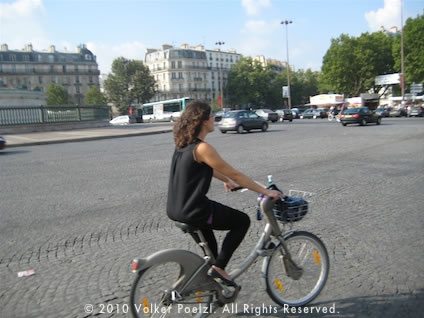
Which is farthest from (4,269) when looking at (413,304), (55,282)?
(413,304)

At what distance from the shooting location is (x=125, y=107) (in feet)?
328

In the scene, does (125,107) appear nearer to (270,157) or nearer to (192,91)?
(192,91)

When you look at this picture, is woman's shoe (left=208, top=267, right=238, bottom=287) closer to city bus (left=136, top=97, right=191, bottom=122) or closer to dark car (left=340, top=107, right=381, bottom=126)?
dark car (left=340, top=107, right=381, bottom=126)

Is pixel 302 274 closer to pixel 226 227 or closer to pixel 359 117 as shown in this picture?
pixel 226 227

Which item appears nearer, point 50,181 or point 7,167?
point 50,181

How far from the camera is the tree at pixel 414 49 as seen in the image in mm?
58344

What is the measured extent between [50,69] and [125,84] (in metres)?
19.4

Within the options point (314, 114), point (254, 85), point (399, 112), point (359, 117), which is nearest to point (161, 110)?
point (314, 114)

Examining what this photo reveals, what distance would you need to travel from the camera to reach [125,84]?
329 ft

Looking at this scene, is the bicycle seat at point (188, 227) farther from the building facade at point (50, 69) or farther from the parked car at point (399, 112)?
the building facade at point (50, 69)

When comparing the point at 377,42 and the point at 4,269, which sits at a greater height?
the point at 377,42

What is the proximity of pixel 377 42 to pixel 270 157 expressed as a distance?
70.2m

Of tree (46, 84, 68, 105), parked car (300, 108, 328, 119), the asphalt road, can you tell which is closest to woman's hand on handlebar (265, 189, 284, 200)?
the asphalt road

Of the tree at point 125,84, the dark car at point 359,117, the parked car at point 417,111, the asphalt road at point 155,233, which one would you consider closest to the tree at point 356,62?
the parked car at point 417,111
